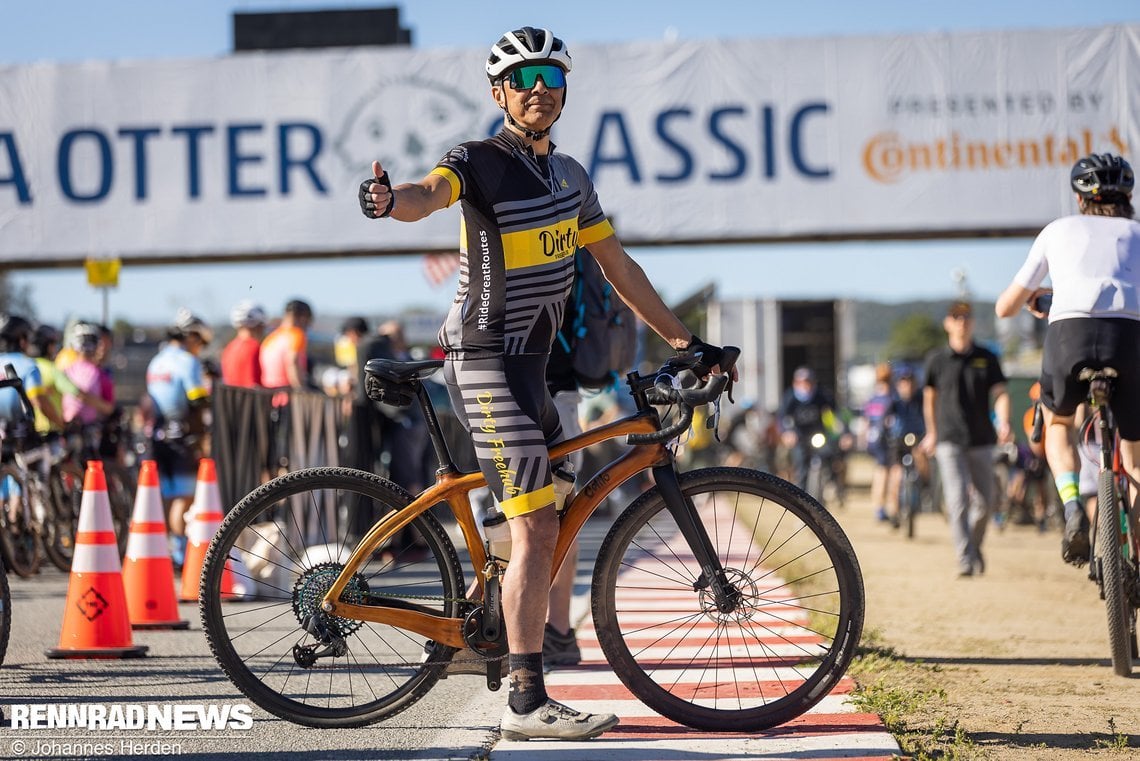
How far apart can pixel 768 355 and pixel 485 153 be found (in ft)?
143

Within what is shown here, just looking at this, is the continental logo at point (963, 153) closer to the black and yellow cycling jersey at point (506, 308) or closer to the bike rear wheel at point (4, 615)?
the black and yellow cycling jersey at point (506, 308)

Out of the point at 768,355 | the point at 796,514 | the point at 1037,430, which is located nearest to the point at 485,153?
the point at 796,514

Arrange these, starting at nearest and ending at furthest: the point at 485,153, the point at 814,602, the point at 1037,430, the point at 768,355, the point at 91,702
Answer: the point at 485,153, the point at 91,702, the point at 814,602, the point at 1037,430, the point at 768,355

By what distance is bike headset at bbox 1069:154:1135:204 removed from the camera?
643 cm

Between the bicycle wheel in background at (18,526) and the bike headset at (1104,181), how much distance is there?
282 inches

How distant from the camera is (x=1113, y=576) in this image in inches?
231

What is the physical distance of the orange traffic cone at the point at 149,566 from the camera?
304 inches

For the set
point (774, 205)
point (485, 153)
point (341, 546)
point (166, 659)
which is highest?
point (774, 205)

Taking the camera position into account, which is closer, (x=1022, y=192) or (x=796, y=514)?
(x=796, y=514)

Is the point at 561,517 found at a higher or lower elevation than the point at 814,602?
higher

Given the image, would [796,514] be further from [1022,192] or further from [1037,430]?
[1022,192]

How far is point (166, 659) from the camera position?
6789 mm

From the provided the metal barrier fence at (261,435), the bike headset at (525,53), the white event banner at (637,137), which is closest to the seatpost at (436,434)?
the bike headset at (525,53)

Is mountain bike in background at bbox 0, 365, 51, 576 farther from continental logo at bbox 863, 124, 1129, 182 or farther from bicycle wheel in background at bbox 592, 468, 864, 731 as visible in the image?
continental logo at bbox 863, 124, 1129, 182
